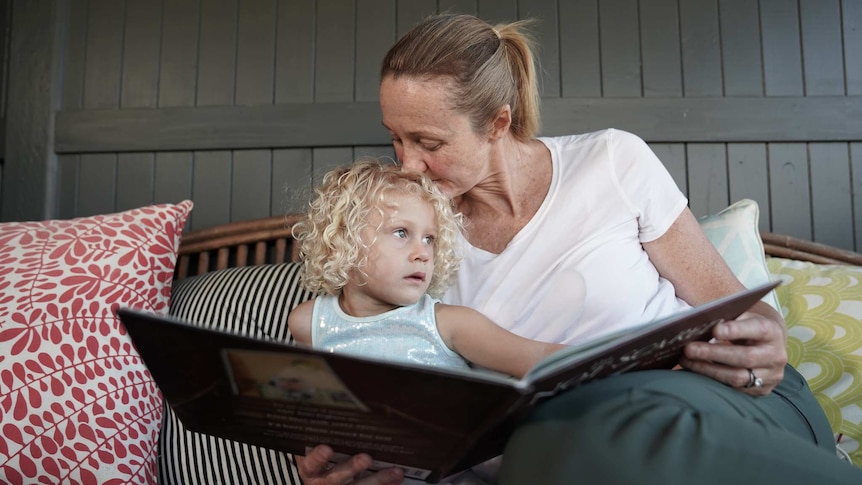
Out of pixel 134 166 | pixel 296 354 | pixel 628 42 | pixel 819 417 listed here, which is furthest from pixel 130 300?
pixel 628 42

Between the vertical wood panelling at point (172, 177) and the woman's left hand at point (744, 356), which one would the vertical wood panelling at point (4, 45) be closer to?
the vertical wood panelling at point (172, 177)

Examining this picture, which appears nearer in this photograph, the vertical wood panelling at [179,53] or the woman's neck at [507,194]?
the woman's neck at [507,194]

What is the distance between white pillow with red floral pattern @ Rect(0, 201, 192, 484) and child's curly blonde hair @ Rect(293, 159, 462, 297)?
38cm

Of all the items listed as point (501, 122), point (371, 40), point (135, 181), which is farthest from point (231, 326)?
point (371, 40)

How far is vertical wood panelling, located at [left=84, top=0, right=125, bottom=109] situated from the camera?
6.84 ft

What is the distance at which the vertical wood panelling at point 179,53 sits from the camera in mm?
2053

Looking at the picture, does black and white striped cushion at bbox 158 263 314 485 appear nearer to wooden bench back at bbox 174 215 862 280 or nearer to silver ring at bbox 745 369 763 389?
wooden bench back at bbox 174 215 862 280

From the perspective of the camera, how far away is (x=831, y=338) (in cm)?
136

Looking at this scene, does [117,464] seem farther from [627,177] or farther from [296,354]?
[627,177]

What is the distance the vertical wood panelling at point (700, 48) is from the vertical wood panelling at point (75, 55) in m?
1.65

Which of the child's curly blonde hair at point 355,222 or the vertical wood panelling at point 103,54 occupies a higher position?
the vertical wood panelling at point 103,54

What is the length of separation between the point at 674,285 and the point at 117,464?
1050 mm

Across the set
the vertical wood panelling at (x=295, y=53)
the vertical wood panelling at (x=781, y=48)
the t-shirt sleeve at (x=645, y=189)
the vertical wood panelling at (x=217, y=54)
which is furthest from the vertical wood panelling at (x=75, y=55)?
the vertical wood panelling at (x=781, y=48)

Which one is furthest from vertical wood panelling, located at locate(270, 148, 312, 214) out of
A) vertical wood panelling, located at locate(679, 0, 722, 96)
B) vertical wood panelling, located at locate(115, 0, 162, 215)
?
vertical wood panelling, located at locate(679, 0, 722, 96)
